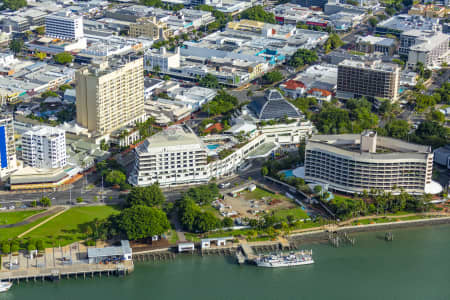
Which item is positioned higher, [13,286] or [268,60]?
[268,60]

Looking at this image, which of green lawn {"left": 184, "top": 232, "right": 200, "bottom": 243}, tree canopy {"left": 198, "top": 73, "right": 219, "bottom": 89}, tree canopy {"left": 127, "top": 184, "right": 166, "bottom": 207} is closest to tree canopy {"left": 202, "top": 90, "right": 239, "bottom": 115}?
tree canopy {"left": 198, "top": 73, "right": 219, "bottom": 89}

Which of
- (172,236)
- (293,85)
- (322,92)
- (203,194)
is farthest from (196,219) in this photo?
(293,85)

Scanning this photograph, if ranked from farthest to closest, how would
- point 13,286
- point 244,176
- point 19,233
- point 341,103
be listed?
point 341,103 < point 244,176 < point 19,233 < point 13,286

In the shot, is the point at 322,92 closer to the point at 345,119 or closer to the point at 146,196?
the point at 345,119

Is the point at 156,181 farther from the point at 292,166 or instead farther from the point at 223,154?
the point at 292,166

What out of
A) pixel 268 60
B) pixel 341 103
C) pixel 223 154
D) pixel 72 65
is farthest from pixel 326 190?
pixel 72 65

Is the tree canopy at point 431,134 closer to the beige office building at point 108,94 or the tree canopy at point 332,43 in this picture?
the beige office building at point 108,94
